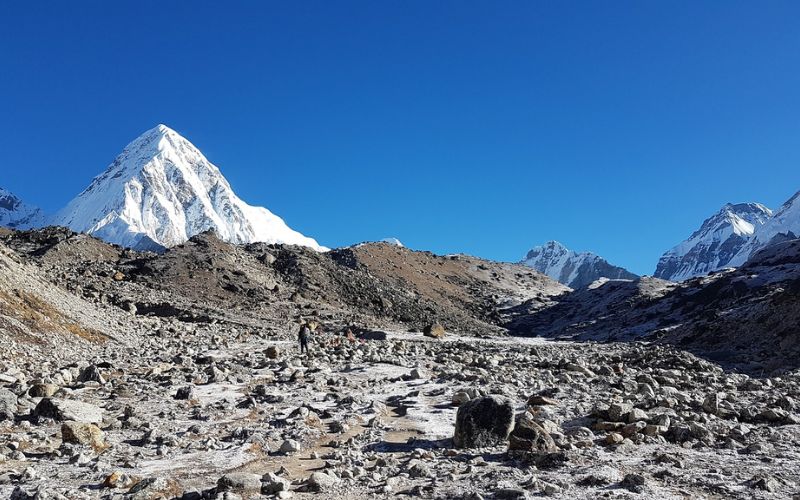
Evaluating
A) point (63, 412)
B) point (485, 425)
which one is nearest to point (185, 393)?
point (63, 412)

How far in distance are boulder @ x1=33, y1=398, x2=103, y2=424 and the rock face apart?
25.1 ft

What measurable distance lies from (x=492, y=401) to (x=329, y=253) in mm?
94092

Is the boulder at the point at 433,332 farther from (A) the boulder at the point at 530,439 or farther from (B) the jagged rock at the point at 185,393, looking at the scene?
(A) the boulder at the point at 530,439

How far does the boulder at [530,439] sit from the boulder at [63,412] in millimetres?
8630

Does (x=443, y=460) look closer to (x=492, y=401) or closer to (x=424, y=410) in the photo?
(x=492, y=401)

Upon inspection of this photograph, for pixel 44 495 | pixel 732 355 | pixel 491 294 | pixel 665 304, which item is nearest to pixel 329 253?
pixel 491 294

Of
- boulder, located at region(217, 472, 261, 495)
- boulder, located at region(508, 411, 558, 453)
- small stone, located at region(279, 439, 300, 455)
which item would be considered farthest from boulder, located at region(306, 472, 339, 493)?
boulder, located at region(508, 411, 558, 453)

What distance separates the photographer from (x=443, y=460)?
1052 cm

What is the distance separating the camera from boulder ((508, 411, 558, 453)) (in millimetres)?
10484

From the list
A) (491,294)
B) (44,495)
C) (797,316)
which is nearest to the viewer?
(44,495)

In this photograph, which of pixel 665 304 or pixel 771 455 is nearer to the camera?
pixel 771 455

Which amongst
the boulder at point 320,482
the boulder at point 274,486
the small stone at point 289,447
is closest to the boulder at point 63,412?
the small stone at point 289,447

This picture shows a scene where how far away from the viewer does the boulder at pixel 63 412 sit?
12484mm

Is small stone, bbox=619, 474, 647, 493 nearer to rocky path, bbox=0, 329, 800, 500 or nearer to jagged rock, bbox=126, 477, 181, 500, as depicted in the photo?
rocky path, bbox=0, 329, 800, 500
